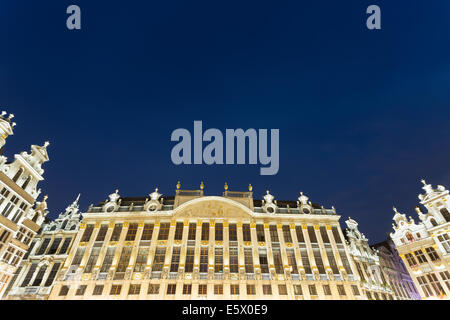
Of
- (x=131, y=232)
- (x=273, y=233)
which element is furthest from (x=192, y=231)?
(x=273, y=233)

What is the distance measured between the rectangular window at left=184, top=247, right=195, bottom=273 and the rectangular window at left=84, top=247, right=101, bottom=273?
13.3 meters

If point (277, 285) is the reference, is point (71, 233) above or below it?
above

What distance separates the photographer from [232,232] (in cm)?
3869

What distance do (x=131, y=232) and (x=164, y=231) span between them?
16.8 feet

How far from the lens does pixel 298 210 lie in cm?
4203

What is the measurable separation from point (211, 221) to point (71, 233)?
2275 centimetres

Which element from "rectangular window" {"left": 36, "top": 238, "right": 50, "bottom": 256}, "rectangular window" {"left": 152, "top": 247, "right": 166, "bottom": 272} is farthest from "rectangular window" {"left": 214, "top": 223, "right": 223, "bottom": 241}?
"rectangular window" {"left": 36, "top": 238, "right": 50, "bottom": 256}

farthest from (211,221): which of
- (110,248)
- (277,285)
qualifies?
(110,248)

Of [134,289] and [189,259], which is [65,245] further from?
[189,259]

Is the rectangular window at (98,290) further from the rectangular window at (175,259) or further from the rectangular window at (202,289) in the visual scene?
the rectangular window at (202,289)

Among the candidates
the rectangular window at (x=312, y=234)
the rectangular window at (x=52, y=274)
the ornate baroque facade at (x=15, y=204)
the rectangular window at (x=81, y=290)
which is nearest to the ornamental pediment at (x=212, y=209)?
the rectangular window at (x=312, y=234)

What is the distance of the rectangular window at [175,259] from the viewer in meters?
34.7

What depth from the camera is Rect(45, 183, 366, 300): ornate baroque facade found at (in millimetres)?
33156
